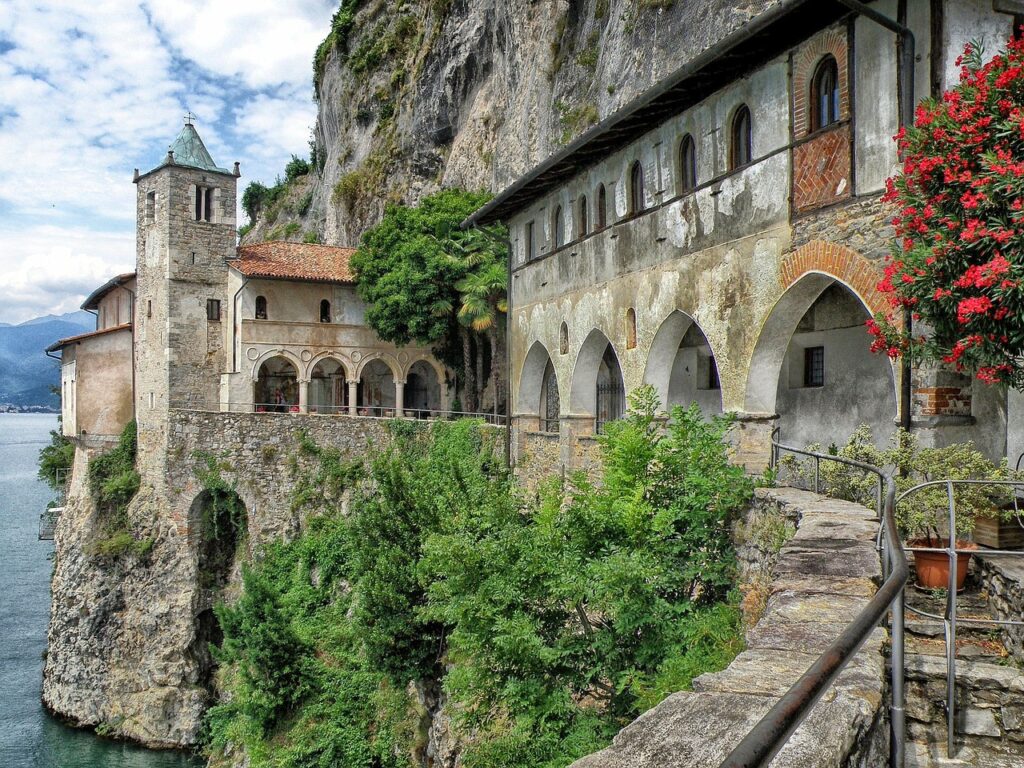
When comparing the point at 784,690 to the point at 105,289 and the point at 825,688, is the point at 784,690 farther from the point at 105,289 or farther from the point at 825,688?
the point at 105,289

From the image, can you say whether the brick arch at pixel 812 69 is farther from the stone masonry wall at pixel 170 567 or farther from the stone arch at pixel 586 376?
the stone masonry wall at pixel 170 567

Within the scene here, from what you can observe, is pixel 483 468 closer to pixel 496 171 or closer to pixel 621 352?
pixel 621 352

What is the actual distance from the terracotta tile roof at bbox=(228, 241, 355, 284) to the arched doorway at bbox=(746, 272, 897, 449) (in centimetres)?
2220

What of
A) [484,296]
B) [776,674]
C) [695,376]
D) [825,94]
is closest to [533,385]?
[695,376]

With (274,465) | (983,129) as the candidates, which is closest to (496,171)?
(274,465)

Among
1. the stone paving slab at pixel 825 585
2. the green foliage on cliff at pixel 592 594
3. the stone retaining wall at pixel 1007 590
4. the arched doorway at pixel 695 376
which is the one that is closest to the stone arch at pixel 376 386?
the arched doorway at pixel 695 376

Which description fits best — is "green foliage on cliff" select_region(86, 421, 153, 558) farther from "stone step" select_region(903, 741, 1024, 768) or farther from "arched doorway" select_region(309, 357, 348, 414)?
"stone step" select_region(903, 741, 1024, 768)

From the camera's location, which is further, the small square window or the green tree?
the green tree

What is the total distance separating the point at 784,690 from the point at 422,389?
36.8 m

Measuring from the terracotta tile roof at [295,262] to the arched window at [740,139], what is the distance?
22.3 m

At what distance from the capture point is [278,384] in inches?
1465

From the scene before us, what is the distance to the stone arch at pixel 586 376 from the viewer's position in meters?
18.9

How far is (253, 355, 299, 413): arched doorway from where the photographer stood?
120 feet

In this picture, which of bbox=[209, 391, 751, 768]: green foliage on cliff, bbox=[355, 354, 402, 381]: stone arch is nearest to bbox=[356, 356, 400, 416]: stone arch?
bbox=[355, 354, 402, 381]: stone arch
